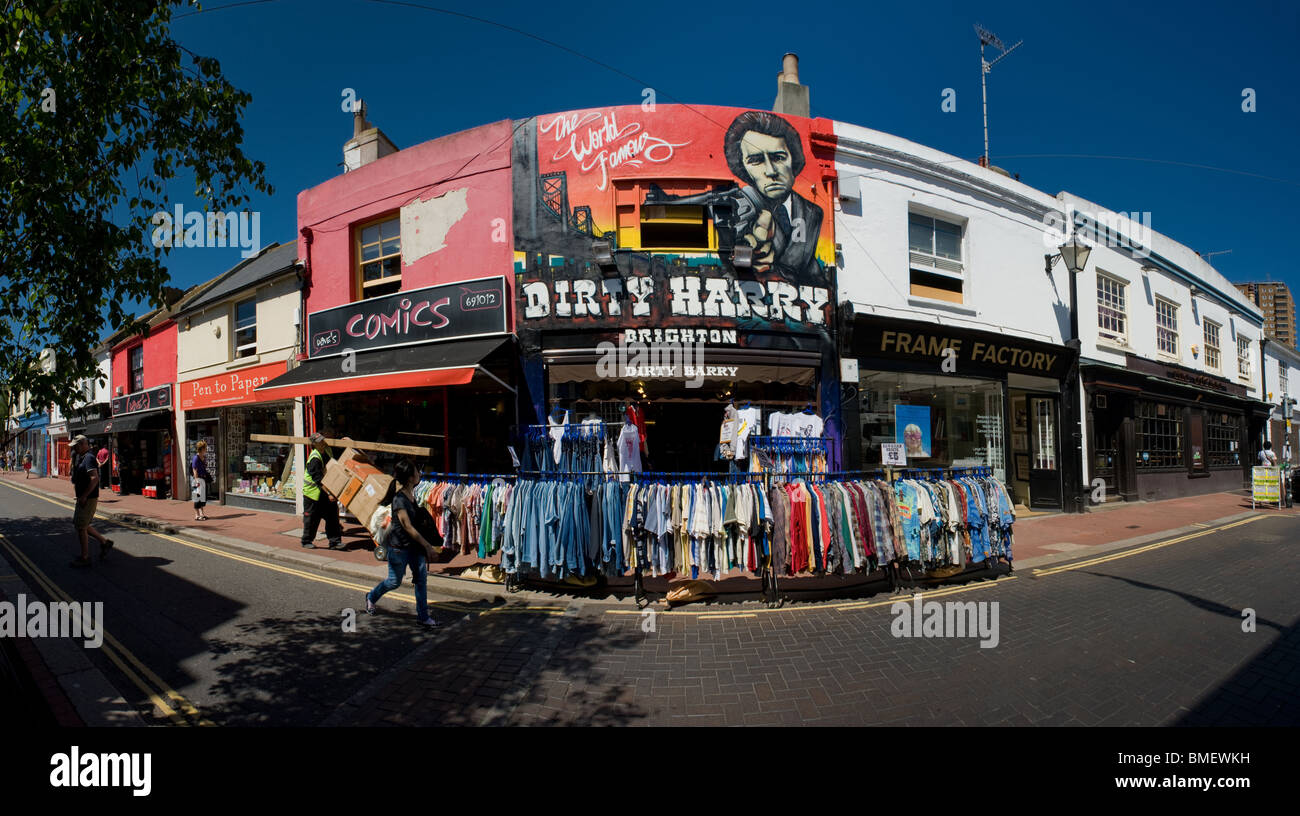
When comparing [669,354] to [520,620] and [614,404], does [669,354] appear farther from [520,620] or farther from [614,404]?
[520,620]

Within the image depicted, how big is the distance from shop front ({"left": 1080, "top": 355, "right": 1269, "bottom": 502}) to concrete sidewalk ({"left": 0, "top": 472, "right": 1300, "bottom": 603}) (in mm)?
836

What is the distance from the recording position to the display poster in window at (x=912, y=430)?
35.1ft

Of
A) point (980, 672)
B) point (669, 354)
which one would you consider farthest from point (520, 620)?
point (669, 354)

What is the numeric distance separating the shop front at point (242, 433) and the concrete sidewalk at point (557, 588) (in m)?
0.57

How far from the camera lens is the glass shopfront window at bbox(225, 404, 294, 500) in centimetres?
1323

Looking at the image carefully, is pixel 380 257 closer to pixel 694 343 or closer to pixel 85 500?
pixel 85 500

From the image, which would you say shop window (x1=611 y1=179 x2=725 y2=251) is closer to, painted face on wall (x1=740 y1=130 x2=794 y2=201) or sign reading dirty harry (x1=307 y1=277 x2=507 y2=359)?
painted face on wall (x1=740 y1=130 x2=794 y2=201)

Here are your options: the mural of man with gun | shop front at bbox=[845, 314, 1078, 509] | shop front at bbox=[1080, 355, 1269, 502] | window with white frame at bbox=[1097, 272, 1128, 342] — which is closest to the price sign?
shop front at bbox=[845, 314, 1078, 509]

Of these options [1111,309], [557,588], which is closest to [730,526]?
[557,588]

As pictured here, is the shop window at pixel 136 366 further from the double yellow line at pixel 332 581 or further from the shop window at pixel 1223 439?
the shop window at pixel 1223 439

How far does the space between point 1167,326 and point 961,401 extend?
11.6 meters

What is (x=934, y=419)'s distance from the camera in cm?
1159

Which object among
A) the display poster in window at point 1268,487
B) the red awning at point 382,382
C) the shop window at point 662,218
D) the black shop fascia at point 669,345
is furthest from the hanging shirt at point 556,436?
the display poster in window at point 1268,487

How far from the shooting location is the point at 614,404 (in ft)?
30.1
